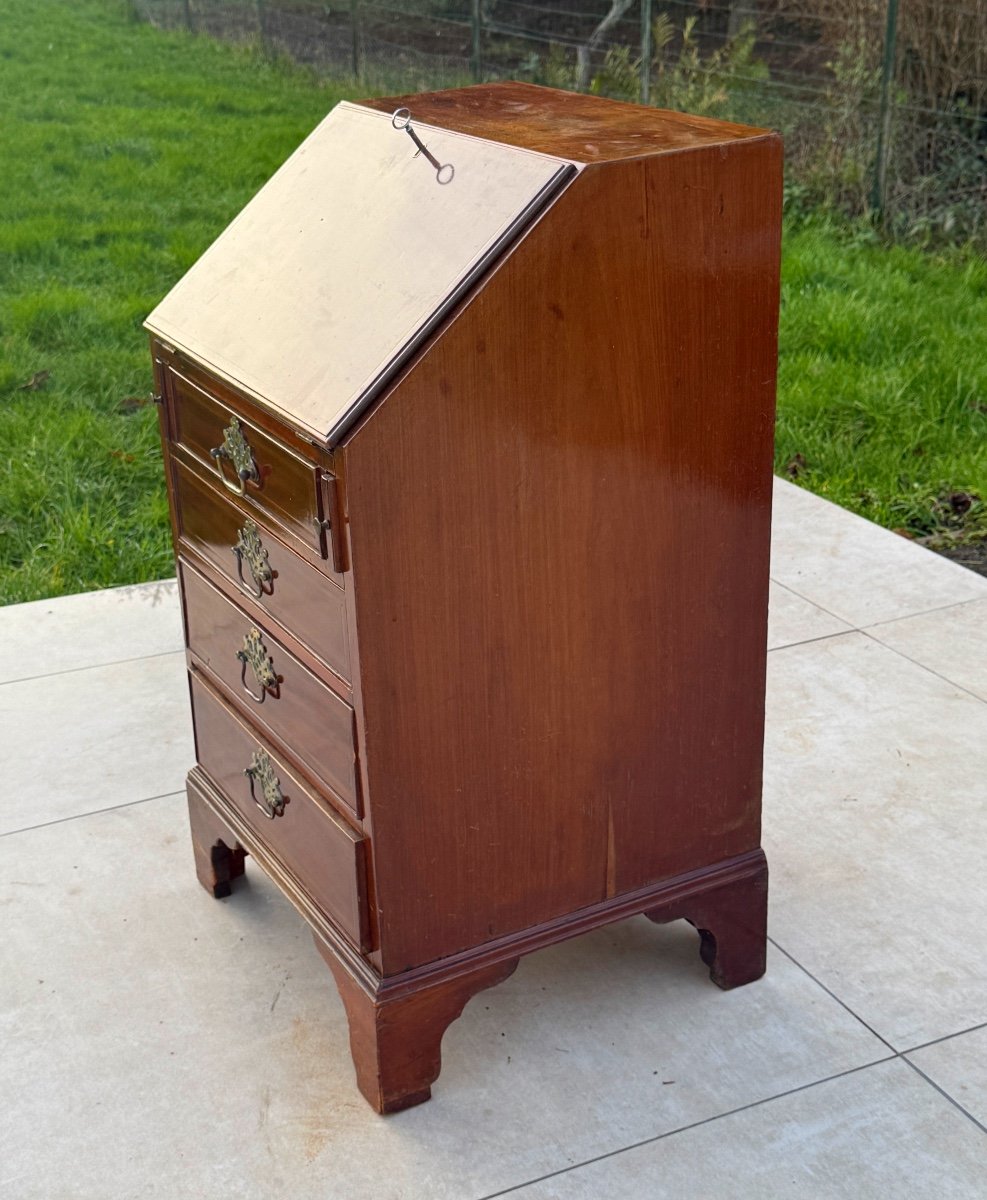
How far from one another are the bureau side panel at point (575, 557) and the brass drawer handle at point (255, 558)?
30 centimetres

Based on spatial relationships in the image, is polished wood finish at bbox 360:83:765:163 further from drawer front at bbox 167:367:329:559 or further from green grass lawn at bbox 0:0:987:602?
green grass lawn at bbox 0:0:987:602

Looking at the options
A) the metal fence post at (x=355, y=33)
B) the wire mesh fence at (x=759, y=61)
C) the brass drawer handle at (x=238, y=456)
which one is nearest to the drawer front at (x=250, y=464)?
the brass drawer handle at (x=238, y=456)

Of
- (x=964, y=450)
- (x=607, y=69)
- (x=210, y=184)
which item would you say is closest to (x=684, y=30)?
(x=607, y=69)

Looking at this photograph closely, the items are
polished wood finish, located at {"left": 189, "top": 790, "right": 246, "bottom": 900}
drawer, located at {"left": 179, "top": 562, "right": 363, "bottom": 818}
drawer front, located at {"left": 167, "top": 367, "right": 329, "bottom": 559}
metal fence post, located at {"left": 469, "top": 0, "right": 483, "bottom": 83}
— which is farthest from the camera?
metal fence post, located at {"left": 469, "top": 0, "right": 483, "bottom": 83}

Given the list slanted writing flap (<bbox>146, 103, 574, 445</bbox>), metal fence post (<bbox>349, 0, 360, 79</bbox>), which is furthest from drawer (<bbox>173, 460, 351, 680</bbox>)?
metal fence post (<bbox>349, 0, 360, 79</bbox>)

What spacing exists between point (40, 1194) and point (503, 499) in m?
1.11

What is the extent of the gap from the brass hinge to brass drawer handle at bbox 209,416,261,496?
218 millimetres

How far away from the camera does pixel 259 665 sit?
220 centimetres

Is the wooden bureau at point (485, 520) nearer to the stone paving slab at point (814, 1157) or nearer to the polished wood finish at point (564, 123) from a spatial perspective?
the polished wood finish at point (564, 123)

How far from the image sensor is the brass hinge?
180 centimetres

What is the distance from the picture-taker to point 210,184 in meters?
7.39

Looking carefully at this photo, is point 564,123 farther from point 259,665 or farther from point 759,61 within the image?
point 759,61

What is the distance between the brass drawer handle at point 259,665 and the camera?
217 centimetres

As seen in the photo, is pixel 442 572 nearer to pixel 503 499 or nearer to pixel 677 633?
pixel 503 499
